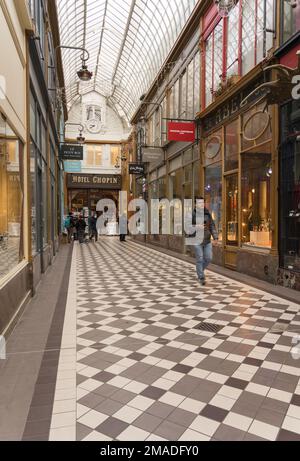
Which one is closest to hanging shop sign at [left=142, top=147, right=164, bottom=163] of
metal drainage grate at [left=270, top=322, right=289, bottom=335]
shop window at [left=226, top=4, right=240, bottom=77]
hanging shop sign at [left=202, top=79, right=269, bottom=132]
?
hanging shop sign at [left=202, top=79, right=269, bottom=132]

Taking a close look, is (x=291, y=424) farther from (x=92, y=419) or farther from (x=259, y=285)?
(x=259, y=285)

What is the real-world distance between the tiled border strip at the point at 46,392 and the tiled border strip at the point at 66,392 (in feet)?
0.12

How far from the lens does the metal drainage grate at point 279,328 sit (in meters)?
4.37

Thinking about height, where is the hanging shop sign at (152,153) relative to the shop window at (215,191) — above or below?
above

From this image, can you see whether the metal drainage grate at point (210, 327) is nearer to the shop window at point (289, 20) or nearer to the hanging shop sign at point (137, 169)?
the shop window at point (289, 20)

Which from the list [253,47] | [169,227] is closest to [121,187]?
[169,227]

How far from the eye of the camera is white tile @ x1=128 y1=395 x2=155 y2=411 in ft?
8.68

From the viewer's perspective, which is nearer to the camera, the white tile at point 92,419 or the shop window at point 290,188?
the white tile at point 92,419

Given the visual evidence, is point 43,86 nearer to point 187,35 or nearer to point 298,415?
point 187,35

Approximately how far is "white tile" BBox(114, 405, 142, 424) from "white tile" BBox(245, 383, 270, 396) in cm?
98

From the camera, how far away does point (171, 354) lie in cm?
367

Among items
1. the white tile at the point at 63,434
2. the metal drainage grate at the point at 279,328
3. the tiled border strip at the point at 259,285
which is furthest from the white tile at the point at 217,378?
the tiled border strip at the point at 259,285

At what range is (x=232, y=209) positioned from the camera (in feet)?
30.6

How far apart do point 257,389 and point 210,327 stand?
64.1 inches
